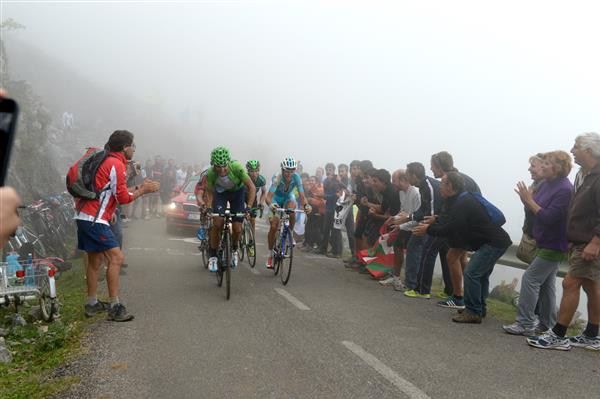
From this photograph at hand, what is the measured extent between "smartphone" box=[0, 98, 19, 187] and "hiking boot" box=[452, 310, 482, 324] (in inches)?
260

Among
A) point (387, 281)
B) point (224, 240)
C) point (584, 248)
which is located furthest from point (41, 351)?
point (387, 281)

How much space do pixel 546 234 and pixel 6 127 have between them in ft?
20.4

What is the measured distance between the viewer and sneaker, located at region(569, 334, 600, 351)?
19.7 feet

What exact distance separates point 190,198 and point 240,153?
62313mm

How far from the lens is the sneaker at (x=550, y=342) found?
5.95 m

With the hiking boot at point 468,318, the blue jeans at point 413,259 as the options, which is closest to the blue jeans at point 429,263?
the blue jeans at point 413,259

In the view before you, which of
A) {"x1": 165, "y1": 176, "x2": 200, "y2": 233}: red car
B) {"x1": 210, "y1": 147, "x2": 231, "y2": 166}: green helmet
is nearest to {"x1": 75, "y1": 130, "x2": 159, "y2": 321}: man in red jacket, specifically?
{"x1": 210, "y1": 147, "x2": 231, "y2": 166}: green helmet

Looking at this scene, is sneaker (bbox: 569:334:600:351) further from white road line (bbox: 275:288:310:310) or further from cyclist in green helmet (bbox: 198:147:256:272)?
cyclist in green helmet (bbox: 198:147:256:272)

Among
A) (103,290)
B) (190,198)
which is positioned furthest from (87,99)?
(103,290)

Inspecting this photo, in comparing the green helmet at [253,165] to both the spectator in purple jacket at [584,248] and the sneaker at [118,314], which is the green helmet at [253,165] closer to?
the sneaker at [118,314]

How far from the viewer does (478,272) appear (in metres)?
7.04

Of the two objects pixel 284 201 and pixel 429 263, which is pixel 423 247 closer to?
pixel 429 263

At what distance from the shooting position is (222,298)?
7.83 m

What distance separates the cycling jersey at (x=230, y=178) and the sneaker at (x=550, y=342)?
15.6 ft
